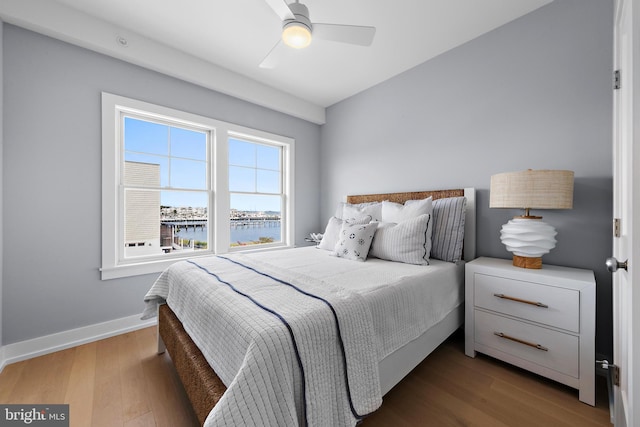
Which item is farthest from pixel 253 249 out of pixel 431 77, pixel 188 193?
pixel 431 77

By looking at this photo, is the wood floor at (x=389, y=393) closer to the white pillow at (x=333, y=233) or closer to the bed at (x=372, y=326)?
the bed at (x=372, y=326)

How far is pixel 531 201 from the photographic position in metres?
1.64

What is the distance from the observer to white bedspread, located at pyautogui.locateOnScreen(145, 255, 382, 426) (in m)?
0.79

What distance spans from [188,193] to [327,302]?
96.0 inches

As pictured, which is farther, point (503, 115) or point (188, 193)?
point (188, 193)

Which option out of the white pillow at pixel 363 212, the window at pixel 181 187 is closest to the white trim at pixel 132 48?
the window at pixel 181 187

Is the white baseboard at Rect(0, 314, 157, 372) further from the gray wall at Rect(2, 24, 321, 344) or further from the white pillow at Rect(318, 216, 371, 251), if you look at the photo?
the white pillow at Rect(318, 216, 371, 251)

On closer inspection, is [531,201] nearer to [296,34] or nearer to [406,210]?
[406,210]

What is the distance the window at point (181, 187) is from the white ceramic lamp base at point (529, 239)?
8.66 feet

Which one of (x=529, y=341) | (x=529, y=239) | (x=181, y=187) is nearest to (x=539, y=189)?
(x=529, y=239)

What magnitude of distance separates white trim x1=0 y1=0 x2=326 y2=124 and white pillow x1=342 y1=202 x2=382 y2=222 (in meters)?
1.73

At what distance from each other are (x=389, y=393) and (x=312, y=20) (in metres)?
2.89

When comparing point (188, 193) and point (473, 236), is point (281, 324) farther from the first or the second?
point (188, 193)

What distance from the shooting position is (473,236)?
2262 millimetres
